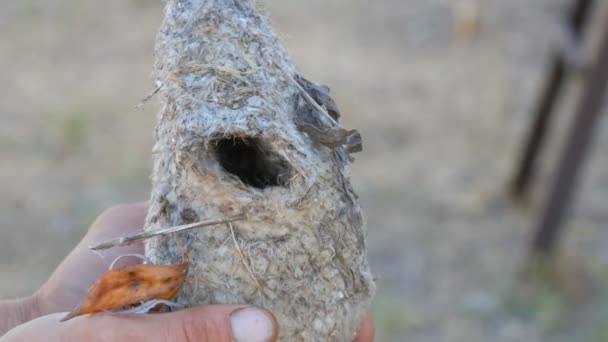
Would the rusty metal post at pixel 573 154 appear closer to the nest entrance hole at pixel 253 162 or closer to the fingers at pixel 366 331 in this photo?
the fingers at pixel 366 331

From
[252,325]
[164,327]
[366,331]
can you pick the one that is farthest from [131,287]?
[366,331]

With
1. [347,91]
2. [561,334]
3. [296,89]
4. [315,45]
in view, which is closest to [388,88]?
[347,91]

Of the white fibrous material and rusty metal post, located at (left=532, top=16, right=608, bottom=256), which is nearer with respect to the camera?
the white fibrous material

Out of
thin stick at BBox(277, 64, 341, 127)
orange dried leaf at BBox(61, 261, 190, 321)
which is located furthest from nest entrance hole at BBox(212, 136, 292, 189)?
orange dried leaf at BBox(61, 261, 190, 321)

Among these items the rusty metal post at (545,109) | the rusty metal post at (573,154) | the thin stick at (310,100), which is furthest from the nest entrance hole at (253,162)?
the rusty metal post at (545,109)

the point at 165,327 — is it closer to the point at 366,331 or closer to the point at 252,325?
the point at 252,325

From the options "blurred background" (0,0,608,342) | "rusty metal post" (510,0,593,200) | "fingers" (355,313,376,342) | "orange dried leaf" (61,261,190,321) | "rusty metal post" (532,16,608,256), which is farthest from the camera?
"rusty metal post" (510,0,593,200)

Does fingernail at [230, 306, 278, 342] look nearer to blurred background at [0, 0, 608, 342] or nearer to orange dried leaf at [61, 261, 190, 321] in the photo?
orange dried leaf at [61, 261, 190, 321]
